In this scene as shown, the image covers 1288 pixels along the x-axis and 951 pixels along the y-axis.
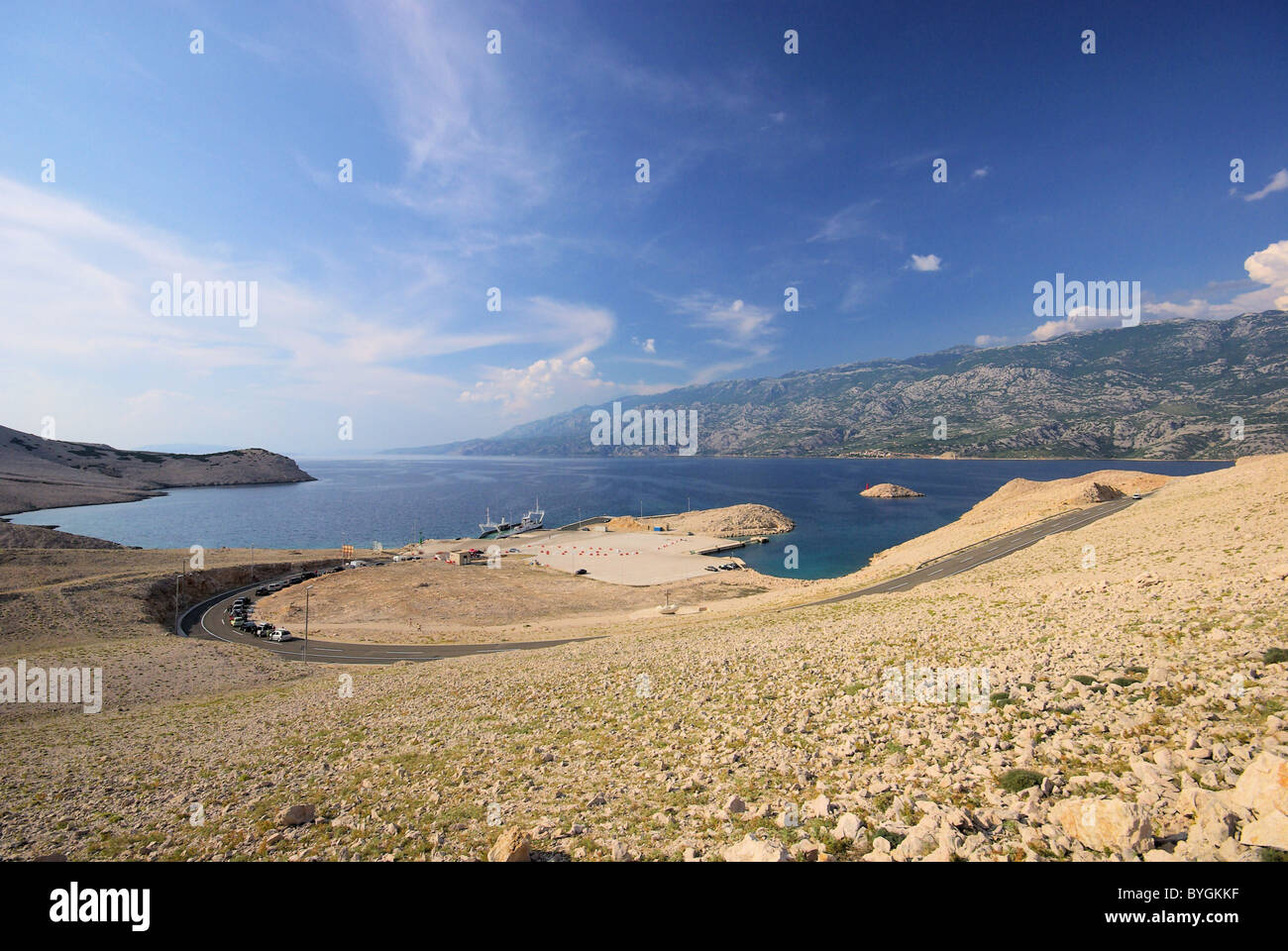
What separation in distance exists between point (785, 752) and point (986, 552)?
5040 cm

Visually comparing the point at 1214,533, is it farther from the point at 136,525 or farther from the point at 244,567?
the point at 136,525

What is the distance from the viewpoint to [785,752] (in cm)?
1169

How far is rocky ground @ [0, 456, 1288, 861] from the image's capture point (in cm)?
793

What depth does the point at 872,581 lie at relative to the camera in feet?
150


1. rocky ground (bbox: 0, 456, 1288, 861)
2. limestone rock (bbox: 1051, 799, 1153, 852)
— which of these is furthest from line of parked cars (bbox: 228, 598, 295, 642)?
limestone rock (bbox: 1051, 799, 1153, 852)

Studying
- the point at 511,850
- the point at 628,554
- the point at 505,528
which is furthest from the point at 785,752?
the point at 505,528

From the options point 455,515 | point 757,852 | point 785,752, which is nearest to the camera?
point 757,852

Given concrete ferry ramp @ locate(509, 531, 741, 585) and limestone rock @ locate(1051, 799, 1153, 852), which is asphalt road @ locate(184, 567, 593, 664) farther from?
limestone rock @ locate(1051, 799, 1153, 852)

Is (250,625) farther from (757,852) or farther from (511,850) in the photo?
(757,852)

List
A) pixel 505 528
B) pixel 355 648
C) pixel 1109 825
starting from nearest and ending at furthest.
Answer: pixel 1109 825, pixel 355 648, pixel 505 528

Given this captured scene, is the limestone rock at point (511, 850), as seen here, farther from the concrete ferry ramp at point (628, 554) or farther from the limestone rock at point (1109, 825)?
the concrete ferry ramp at point (628, 554)
